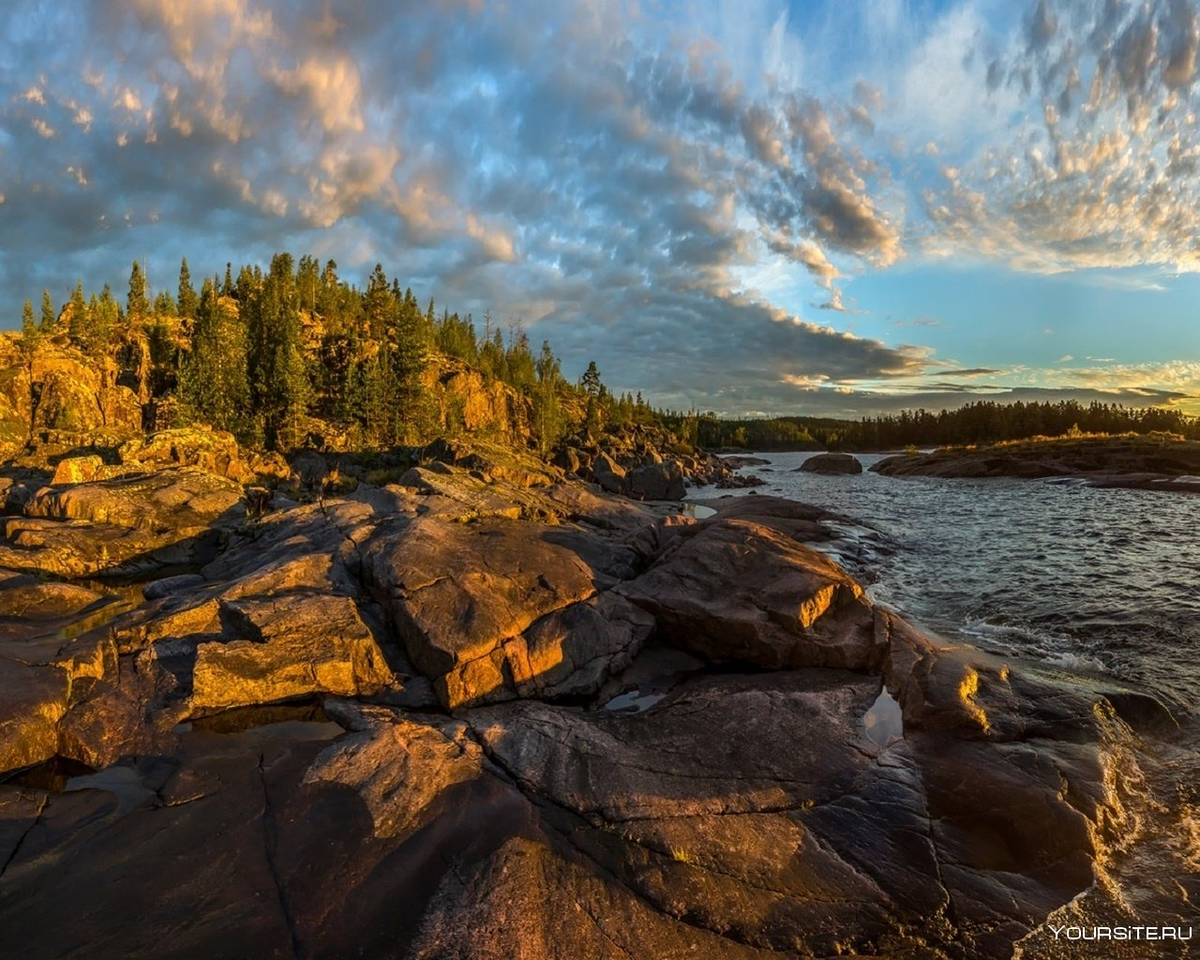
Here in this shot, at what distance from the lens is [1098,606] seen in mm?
19469

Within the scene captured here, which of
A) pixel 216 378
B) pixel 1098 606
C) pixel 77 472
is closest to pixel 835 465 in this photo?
pixel 1098 606

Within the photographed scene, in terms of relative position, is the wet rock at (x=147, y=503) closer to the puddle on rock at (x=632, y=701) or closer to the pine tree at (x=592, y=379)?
the puddle on rock at (x=632, y=701)

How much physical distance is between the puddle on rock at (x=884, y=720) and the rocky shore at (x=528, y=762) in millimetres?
59

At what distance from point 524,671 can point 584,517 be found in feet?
42.7

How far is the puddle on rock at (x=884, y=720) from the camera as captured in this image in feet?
36.6

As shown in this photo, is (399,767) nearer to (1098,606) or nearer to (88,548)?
(1098,606)

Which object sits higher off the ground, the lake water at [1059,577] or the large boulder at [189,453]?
the large boulder at [189,453]

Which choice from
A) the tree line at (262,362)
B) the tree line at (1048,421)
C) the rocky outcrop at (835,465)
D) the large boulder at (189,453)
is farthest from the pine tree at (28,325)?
the tree line at (1048,421)

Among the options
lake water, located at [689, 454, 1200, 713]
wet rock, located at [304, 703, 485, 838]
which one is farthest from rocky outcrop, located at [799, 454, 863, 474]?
wet rock, located at [304, 703, 485, 838]

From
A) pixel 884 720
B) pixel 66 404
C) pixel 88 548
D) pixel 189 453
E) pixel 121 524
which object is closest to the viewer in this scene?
pixel 884 720

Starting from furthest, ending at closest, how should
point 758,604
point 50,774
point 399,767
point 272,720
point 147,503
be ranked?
1. point 147,503
2. point 758,604
3. point 272,720
4. point 50,774
5. point 399,767

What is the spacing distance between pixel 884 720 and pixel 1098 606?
1370cm

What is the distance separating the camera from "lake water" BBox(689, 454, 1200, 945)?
7.78 metres

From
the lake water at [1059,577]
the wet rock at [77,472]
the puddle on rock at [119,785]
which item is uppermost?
the wet rock at [77,472]
